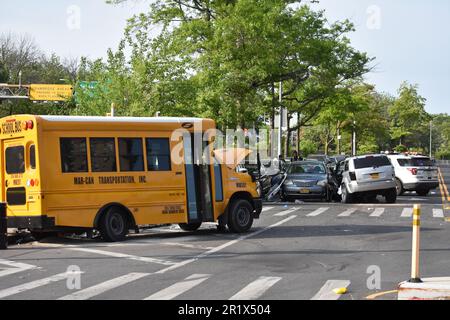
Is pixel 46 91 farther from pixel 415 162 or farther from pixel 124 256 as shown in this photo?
pixel 124 256

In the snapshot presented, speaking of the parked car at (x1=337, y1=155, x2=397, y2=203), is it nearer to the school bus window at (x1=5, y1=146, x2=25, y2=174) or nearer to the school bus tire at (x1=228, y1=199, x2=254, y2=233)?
the school bus tire at (x1=228, y1=199, x2=254, y2=233)

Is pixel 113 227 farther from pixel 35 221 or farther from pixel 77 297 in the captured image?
pixel 77 297

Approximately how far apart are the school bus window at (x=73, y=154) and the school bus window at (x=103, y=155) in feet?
0.69

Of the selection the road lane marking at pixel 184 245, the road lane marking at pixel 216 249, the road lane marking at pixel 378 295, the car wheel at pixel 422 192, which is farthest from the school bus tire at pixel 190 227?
the car wheel at pixel 422 192

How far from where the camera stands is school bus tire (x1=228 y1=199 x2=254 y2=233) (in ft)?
57.9

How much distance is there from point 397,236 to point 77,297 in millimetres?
9715

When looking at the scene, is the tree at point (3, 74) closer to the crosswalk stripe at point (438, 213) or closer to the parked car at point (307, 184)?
the parked car at point (307, 184)

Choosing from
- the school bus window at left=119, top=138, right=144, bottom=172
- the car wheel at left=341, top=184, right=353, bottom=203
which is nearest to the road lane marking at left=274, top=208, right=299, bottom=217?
the car wheel at left=341, top=184, right=353, bottom=203

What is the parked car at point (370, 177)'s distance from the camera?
1086 inches

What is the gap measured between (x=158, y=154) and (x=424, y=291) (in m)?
9.17

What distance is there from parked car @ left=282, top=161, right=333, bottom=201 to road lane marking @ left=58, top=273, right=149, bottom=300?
18.0 metres
